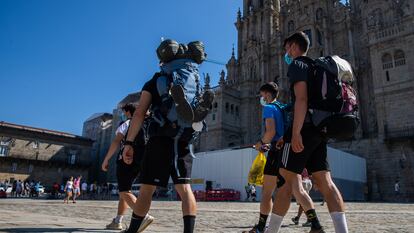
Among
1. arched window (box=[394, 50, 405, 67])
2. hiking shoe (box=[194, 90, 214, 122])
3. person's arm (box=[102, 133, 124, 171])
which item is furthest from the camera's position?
arched window (box=[394, 50, 405, 67])

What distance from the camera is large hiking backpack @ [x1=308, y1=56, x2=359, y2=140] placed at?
3035 mm

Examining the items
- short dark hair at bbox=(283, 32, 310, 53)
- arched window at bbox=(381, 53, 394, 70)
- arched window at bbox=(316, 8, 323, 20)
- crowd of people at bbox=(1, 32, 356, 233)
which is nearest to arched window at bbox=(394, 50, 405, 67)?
arched window at bbox=(381, 53, 394, 70)

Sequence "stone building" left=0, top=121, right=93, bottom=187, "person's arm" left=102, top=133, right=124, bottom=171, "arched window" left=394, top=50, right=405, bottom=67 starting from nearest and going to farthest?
"person's arm" left=102, top=133, right=124, bottom=171
"arched window" left=394, top=50, right=405, bottom=67
"stone building" left=0, top=121, right=93, bottom=187

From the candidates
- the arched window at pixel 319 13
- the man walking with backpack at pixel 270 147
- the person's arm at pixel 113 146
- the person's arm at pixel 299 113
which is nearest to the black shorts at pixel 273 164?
the man walking with backpack at pixel 270 147

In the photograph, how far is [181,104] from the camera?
3105mm

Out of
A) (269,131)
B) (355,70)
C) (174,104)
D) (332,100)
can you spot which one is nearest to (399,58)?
(355,70)

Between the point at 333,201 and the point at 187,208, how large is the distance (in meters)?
1.36

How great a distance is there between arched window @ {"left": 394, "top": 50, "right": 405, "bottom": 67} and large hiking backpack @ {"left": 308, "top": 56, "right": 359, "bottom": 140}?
94.5 ft

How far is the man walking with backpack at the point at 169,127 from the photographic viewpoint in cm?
311

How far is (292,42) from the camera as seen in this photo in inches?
139

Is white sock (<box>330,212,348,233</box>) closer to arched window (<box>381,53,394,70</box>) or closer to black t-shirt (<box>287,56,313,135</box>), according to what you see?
black t-shirt (<box>287,56,313,135</box>)

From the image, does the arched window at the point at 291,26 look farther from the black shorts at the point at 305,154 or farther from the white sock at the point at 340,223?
the white sock at the point at 340,223

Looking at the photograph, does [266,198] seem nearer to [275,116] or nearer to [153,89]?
[275,116]

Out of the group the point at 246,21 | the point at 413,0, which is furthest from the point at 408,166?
the point at 246,21
